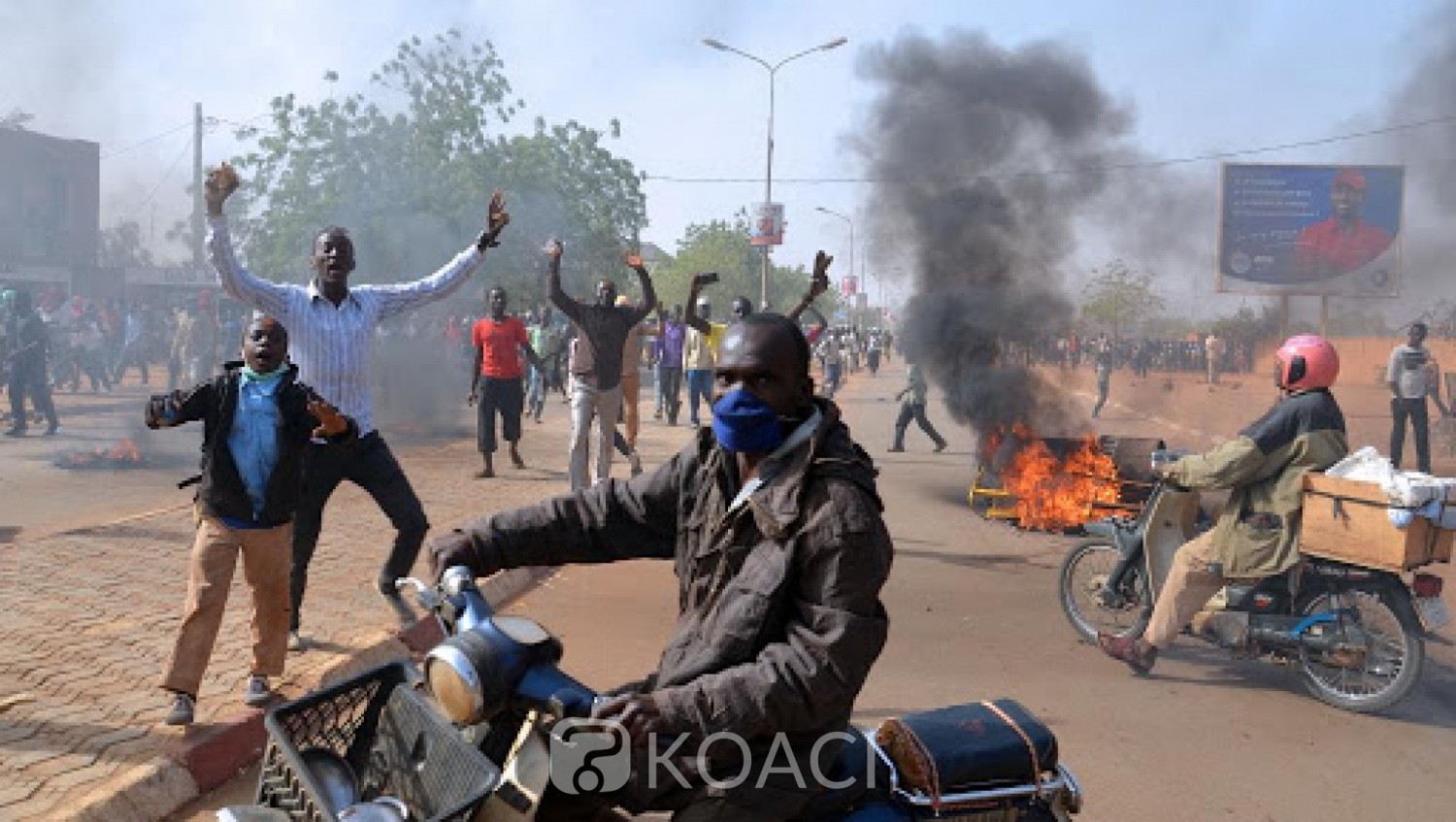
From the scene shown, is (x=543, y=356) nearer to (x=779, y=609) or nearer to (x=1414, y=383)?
(x=1414, y=383)

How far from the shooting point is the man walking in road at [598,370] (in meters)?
9.09

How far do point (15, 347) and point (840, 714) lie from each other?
1470 centimetres

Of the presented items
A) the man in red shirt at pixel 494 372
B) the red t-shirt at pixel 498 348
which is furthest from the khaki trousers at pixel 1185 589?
the red t-shirt at pixel 498 348

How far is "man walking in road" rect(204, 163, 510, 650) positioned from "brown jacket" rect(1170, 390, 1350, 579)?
12.3ft

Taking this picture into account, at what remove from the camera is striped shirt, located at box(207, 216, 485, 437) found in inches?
202

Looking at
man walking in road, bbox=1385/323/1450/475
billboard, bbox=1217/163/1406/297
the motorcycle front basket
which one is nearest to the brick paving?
the motorcycle front basket

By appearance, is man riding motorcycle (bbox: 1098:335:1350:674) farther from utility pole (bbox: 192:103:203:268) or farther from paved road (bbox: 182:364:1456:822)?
utility pole (bbox: 192:103:203:268)

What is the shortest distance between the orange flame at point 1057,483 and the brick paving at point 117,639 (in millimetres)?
4198

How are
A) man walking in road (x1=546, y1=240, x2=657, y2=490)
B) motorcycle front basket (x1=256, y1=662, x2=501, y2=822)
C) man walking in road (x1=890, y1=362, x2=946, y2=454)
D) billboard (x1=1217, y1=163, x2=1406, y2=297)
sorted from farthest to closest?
billboard (x1=1217, y1=163, x2=1406, y2=297), man walking in road (x1=890, y1=362, x2=946, y2=454), man walking in road (x1=546, y1=240, x2=657, y2=490), motorcycle front basket (x1=256, y1=662, x2=501, y2=822)

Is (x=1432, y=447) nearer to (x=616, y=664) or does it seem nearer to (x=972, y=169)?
(x=972, y=169)

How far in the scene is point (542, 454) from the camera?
13.3 meters

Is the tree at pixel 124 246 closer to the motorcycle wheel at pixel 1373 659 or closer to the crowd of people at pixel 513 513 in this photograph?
the crowd of people at pixel 513 513

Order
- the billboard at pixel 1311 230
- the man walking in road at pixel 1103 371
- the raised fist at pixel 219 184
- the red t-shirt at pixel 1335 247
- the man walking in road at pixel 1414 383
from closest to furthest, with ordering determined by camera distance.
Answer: the raised fist at pixel 219 184
the man walking in road at pixel 1414 383
the man walking in road at pixel 1103 371
the billboard at pixel 1311 230
the red t-shirt at pixel 1335 247

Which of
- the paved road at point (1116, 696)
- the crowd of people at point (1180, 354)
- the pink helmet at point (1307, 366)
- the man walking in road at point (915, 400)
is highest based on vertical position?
the crowd of people at point (1180, 354)
